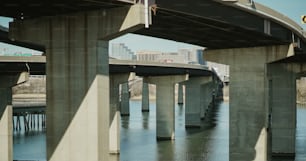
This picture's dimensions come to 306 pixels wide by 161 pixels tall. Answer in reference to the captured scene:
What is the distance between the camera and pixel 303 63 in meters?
53.2

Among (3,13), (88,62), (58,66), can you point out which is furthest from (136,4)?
(3,13)

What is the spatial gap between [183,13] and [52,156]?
9.83 metres

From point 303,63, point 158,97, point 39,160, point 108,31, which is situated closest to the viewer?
point 108,31

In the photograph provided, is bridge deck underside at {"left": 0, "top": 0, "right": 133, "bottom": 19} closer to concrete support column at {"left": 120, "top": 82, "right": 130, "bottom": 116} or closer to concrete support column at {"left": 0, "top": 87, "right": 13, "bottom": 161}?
concrete support column at {"left": 0, "top": 87, "right": 13, "bottom": 161}

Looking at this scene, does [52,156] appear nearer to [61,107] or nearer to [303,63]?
[61,107]

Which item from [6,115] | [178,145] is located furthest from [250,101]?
[6,115]

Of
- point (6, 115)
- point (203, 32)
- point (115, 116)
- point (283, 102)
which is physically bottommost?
point (115, 116)

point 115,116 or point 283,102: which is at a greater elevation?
point 283,102

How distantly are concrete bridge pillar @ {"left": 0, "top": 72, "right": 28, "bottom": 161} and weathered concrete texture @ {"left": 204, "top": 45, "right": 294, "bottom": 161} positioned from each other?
1901 centimetres

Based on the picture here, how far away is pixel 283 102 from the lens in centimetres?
5166

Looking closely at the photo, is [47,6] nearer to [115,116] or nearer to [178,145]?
[115,116]

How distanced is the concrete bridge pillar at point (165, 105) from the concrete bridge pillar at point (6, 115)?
2101cm

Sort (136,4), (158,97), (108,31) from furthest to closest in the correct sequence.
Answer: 1. (158,97)
2. (108,31)
3. (136,4)

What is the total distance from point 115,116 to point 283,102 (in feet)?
57.9
